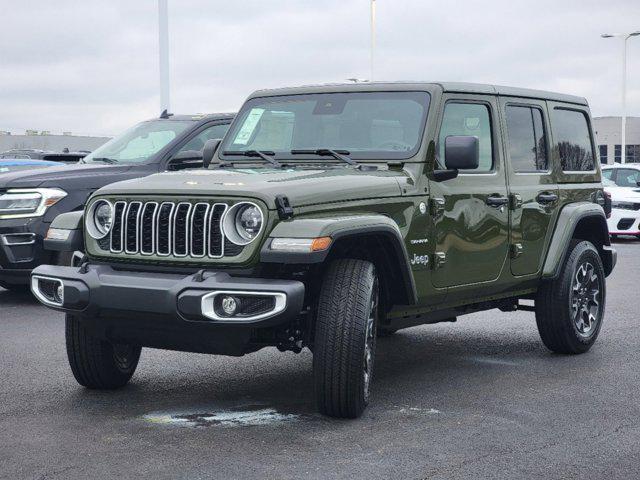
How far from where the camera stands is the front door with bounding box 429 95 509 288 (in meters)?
6.79

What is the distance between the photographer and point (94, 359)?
21.6ft

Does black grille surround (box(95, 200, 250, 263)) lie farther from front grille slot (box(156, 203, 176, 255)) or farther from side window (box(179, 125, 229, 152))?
side window (box(179, 125, 229, 152))

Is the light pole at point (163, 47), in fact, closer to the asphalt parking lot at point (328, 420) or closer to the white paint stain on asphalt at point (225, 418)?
the asphalt parking lot at point (328, 420)

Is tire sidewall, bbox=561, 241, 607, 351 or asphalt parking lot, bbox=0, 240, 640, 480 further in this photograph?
tire sidewall, bbox=561, 241, 607, 351

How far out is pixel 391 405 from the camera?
6.44 m

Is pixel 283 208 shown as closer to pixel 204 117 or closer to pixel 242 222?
pixel 242 222

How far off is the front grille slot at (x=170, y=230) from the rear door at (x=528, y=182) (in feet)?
8.14

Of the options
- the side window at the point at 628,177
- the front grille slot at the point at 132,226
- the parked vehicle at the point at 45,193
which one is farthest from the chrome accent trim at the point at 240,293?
the side window at the point at 628,177

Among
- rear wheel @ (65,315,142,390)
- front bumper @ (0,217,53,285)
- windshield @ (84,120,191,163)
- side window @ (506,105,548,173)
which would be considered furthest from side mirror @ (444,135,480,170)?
windshield @ (84,120,191,163)

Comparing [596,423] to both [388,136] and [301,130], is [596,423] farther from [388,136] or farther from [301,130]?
[301,130]

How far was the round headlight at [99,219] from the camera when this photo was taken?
6164 mm

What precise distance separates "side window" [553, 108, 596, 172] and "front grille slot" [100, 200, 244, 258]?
11.4 feet

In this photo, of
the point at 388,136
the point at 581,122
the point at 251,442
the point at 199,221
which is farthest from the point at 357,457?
the point at 581,122

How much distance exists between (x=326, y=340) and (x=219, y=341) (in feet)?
1.83
